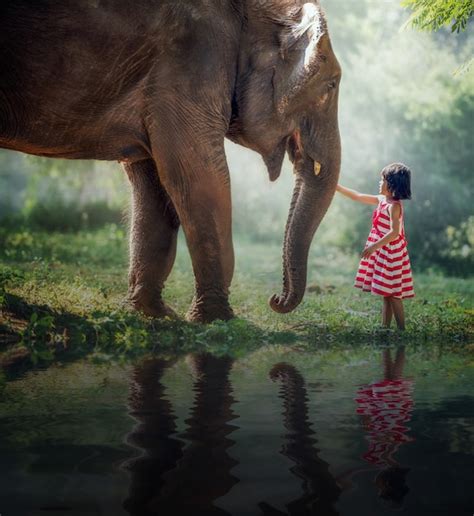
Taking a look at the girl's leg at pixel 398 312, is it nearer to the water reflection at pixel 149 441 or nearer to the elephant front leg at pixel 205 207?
the elephant front leg at pixel 205 207

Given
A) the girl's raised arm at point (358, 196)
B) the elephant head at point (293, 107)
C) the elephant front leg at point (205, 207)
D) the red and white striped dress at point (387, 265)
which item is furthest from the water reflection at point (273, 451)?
the girl's raised arm at point (358, 196)

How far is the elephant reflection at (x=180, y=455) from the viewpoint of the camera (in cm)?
204

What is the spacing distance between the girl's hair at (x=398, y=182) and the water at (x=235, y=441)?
2.01 metres

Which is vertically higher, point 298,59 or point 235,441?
point 298,59

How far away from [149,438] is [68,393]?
0.87 m

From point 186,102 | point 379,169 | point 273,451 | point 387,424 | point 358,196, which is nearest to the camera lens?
point 273,451

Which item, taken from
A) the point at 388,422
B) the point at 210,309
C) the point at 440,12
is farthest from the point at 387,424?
the point at 440,12

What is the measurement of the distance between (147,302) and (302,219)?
48.2 inches

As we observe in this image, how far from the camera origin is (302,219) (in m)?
5.62

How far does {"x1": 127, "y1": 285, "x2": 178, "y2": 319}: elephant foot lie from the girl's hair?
1717 mm

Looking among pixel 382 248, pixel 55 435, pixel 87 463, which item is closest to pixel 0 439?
pixel 55 435

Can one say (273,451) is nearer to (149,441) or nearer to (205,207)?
(149,441)

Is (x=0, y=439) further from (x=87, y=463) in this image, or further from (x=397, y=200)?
(x=397, y=200)

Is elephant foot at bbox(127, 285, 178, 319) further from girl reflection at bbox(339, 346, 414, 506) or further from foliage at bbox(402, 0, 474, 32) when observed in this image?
foliage at bbox(402, 0, 474, 32)
